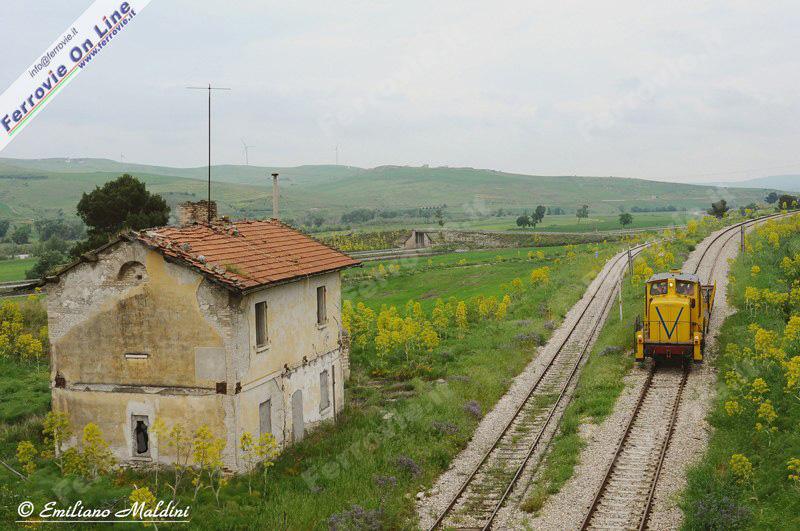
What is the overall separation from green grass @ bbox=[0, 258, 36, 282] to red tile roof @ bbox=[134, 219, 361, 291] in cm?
5711

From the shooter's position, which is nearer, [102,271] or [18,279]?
[102,271]

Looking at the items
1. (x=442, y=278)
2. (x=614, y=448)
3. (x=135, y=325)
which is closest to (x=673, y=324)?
(x=614, y=448)

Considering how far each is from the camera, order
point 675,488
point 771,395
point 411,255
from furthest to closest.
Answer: point 411,255 → point 771,395 → point 675,488

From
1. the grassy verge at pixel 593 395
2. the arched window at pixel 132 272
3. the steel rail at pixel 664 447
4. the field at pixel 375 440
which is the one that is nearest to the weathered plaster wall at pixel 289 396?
the field at pixel 375 440

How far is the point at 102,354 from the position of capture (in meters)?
19.8

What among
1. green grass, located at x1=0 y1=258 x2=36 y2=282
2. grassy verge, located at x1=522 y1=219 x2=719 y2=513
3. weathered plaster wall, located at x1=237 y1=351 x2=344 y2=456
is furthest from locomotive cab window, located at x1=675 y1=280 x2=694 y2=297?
green grass, located at x1=0 y1=258 x2=36 y2=282

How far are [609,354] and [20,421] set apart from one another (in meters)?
23.6

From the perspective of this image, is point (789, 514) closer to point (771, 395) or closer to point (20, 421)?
point (771, 395)

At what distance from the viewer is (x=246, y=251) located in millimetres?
21969

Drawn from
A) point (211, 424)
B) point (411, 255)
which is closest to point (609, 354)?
point (211, 424)

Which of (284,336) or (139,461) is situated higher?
(284,336)

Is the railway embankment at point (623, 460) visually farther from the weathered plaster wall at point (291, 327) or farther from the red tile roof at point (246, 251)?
the red tile roof at point (246, 251)

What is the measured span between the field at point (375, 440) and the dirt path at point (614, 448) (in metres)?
3.70

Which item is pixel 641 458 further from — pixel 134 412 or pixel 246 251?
pixel 134 412
